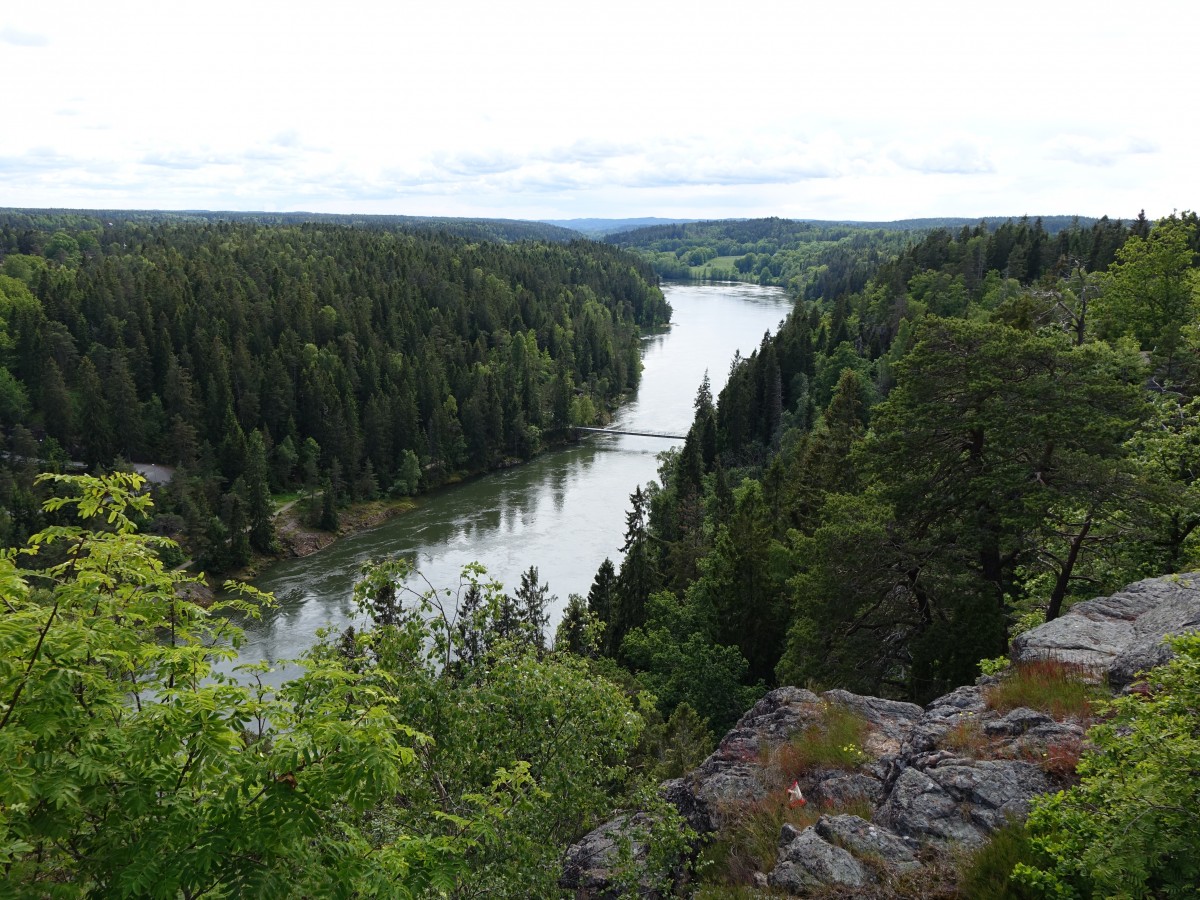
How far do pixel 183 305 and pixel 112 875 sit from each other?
9493cm

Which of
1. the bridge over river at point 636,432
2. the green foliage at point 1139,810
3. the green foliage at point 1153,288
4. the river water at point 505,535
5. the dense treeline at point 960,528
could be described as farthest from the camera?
the bridge over river at point 636,432

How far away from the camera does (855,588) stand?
19250 millimetres

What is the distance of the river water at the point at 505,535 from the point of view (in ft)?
152

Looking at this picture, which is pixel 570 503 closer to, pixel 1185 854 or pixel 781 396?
pixel 781 396

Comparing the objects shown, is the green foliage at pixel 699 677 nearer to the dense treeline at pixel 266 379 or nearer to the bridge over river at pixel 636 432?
the dense treeline at pixel 266 379

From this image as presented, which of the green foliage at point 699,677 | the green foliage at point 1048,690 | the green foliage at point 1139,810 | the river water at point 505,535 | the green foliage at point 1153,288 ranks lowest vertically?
the river water at point 505,535

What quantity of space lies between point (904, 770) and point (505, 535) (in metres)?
49.0

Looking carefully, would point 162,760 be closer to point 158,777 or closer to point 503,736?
point 158,777

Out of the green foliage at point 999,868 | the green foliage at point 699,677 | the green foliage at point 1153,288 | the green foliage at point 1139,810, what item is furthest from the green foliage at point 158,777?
the green foliage at point 1153,288

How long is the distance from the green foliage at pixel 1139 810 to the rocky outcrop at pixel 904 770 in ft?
6.67

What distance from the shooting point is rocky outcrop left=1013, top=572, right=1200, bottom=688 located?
9969 mm

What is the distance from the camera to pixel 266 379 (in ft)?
260

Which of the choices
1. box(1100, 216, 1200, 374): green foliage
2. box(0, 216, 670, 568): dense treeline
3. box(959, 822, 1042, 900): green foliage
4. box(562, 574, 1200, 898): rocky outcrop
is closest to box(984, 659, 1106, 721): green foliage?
box(562, 574, 1200, 898): rocky outcrop

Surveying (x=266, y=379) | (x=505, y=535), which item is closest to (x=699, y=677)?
(x=505, y=535)
